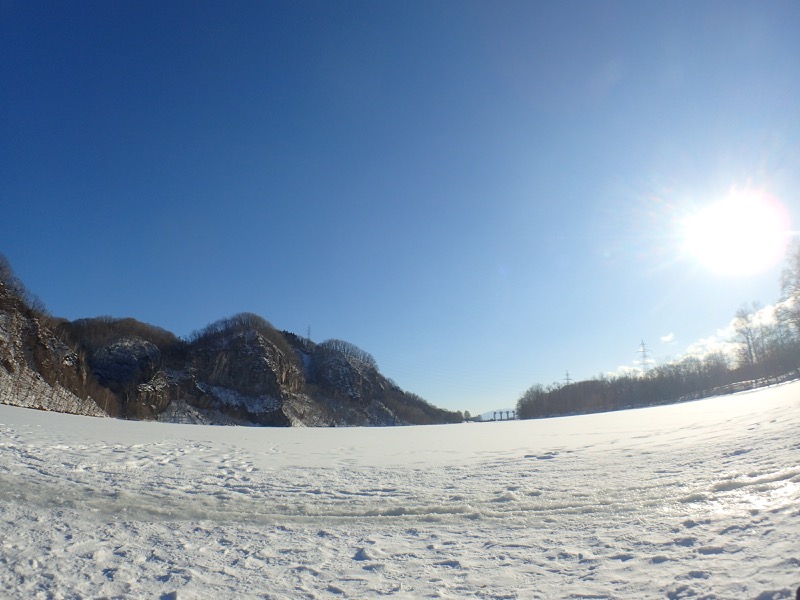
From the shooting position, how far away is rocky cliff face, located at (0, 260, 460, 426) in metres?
42.6

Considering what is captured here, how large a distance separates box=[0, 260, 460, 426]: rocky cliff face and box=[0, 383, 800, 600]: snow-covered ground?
3360 centimetres

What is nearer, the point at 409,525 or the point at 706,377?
the point at 409,525

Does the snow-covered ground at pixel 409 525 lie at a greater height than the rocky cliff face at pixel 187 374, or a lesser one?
lesser

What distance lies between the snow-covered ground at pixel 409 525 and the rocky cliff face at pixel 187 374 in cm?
3360

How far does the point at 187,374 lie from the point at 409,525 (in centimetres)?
7919

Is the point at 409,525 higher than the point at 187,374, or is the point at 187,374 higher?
the point at 187,374

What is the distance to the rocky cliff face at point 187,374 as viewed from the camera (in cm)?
4256

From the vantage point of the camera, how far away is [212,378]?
3174 inches

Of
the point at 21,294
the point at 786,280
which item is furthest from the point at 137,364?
the point at 786,280

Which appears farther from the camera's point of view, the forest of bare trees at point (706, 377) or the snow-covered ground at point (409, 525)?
the forest of bare trees at point (706, 377)

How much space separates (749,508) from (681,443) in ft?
18.4

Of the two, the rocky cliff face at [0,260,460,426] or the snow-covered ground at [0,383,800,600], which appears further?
the rocky cliff face at [0,260,460,426]

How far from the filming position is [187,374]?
249 ft

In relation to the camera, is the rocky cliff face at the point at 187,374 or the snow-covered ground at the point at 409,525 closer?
the snow-covered ground at the point at 409,525
